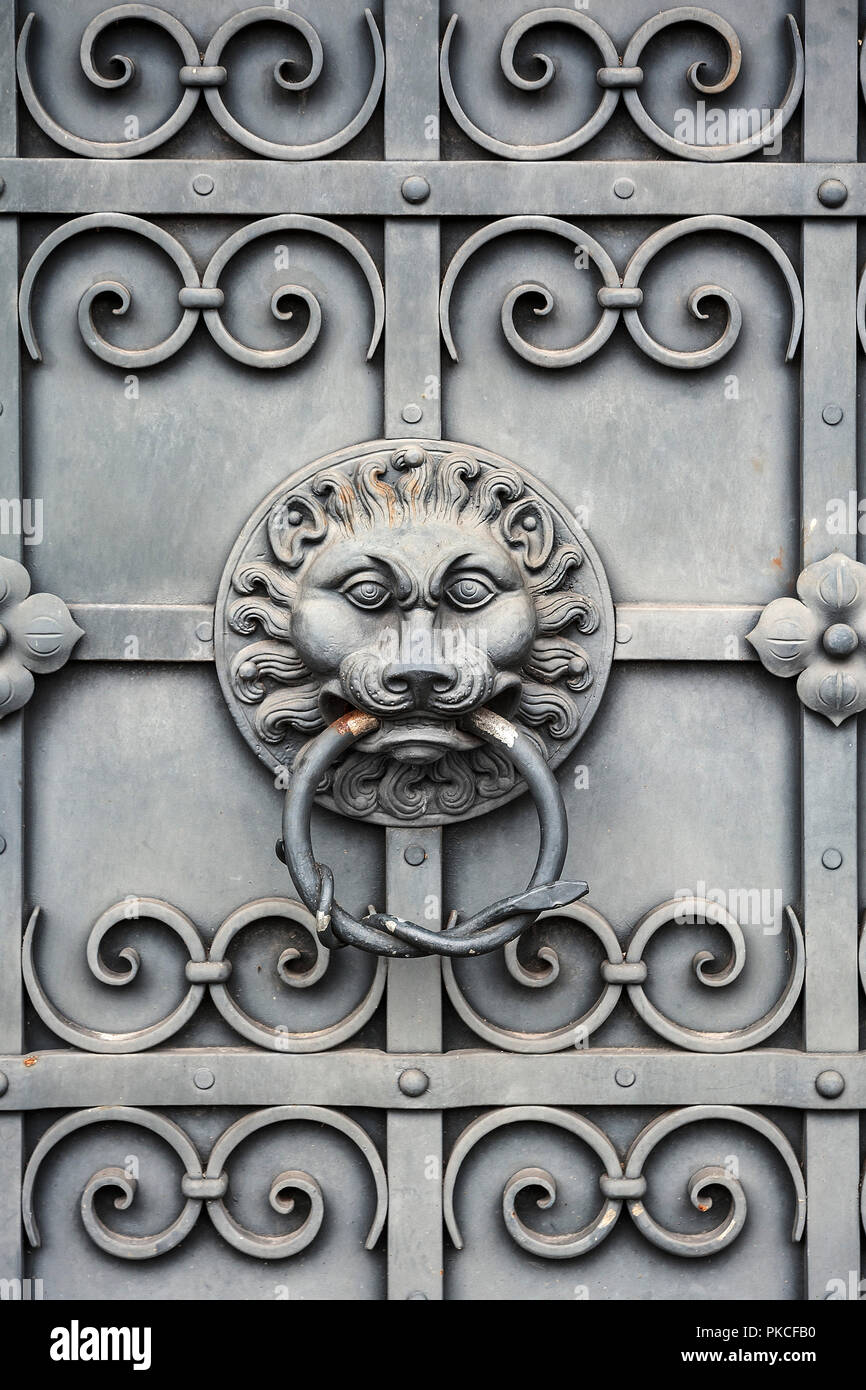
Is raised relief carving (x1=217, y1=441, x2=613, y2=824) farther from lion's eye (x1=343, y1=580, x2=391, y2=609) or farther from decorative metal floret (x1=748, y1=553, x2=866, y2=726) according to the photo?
decorative metal floret (x1=748, y1=553, x2=866, y2=726)

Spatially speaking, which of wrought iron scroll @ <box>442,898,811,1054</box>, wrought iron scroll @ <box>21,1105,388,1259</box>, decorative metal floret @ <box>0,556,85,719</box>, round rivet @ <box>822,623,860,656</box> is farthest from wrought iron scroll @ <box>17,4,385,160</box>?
wrought iron scroll @ <box>21,1105,388,1259</box>

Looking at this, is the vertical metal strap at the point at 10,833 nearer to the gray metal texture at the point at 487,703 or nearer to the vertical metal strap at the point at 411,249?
the gray metal texture at the point at 487,703

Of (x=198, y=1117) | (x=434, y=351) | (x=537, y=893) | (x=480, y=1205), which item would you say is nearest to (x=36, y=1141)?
(x=198, y=1117)

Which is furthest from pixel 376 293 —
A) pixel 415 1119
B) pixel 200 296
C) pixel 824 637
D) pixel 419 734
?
pixel 415 1119

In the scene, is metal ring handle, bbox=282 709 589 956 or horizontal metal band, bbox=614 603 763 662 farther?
horizontal metal band, bbox=614 603 763 662

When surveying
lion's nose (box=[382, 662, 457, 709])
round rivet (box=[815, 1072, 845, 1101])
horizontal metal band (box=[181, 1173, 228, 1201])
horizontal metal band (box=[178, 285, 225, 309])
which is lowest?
horizontal metal band (box=[181, 1173, 228, 1201])

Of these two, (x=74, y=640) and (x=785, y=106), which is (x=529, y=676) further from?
(x=785, y=106)

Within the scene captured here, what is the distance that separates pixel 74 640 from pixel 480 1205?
61cm

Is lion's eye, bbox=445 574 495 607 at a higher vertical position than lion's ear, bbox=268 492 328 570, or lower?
lower

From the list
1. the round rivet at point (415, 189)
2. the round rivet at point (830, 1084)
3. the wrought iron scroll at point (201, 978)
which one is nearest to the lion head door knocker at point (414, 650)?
the wrought iron scroll at point (201, 978)

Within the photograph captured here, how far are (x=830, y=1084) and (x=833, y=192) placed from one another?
0.77m

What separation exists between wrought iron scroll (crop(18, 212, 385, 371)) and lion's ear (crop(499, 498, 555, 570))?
0.62 feet

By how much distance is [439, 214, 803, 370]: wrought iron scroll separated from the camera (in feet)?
3.48

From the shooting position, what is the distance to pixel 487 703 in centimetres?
104
